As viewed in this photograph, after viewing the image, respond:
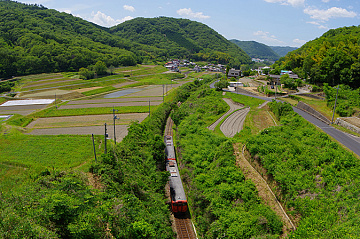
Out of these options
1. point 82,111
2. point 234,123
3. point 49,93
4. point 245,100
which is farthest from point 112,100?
point 234,123

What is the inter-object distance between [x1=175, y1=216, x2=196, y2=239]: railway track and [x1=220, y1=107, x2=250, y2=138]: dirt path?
14065 millimetres

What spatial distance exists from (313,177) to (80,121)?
131 ft

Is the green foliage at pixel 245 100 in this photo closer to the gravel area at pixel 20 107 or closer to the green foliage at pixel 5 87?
the gravel area at pixel 20 107

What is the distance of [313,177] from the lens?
1967 cm

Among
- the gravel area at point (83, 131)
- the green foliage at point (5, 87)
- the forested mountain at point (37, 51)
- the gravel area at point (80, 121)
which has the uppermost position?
the forested mountain at point (37, 51)

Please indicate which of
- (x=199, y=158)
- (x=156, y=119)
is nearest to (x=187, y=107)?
(x=156, y=119)

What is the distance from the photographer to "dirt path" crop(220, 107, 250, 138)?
34344 mm

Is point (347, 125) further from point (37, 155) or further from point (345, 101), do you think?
point (37, 155)

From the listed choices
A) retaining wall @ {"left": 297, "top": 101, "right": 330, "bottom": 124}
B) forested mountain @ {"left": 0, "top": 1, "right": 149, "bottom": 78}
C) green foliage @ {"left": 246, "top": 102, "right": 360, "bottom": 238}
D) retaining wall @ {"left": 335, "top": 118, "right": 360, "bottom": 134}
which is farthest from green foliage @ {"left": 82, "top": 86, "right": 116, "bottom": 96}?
retaining wall @ {"left": 335, "top": 118, "right": 360, "bottom": 134}

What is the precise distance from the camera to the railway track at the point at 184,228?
847 inches

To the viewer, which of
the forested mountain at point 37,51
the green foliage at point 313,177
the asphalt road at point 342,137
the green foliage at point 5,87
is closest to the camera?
the green foliage at point 313,177

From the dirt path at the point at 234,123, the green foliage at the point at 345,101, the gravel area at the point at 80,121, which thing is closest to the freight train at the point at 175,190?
the dirt path at the point at 234,123

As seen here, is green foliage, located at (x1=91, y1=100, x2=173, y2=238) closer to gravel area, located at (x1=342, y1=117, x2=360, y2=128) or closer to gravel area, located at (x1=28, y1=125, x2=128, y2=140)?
gravel area, located at (x1=28, y1=125, x2=128, y2=140)

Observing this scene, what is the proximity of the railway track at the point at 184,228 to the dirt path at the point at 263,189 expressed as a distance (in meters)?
7.45
